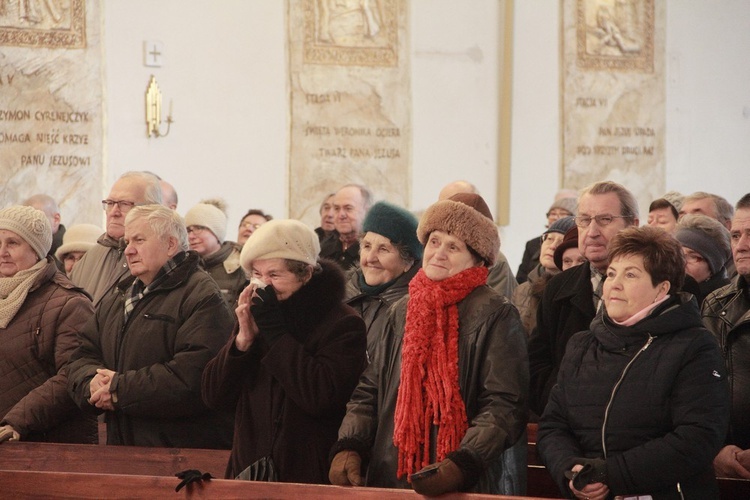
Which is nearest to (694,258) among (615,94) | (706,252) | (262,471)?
(706,252)

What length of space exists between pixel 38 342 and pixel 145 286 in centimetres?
53

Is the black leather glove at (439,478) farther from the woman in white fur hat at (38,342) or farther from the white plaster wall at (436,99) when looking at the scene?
the white plaster wall at (436,99)

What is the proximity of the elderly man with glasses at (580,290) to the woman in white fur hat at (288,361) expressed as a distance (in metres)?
0.72

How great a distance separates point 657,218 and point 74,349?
330cm

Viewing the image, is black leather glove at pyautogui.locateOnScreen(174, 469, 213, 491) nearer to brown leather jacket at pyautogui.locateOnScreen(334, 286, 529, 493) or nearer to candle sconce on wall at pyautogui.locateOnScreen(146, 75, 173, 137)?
brown leather jacket at pyautogui.locateOnScreen(334, 286, 529, 493)

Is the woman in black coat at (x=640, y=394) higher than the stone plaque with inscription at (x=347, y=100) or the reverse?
the reverse

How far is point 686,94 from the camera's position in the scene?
11.1 meters

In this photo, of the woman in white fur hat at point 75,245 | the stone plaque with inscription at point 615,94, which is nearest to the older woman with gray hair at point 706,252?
the woman in white fur hat at point 75,245

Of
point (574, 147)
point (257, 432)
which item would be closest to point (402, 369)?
point (257, 432)

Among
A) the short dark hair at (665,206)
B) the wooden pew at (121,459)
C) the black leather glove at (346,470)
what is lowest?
the wooden pew at (121,459)

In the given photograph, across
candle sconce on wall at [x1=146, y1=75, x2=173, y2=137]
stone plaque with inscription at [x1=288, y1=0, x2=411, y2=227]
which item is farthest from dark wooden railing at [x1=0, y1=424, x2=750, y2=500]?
stone plaque with inscription at [x1=288, y1=0, x2=411, y2=227]

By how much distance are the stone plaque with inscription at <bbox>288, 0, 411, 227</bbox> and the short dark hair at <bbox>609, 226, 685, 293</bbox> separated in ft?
22.4

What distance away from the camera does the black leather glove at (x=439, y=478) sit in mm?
3035

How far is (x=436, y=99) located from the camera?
10367 mm
